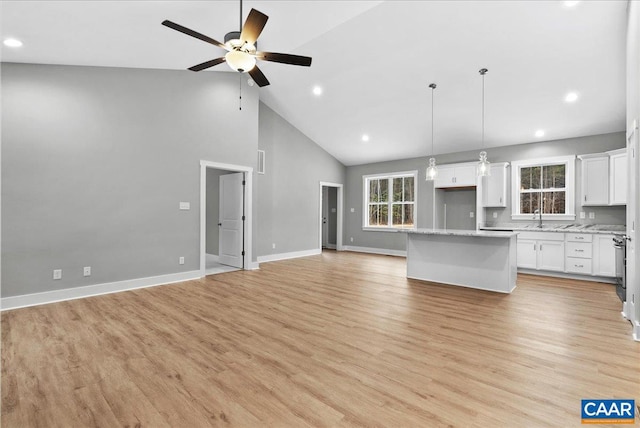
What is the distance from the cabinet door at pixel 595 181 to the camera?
17.9 ft

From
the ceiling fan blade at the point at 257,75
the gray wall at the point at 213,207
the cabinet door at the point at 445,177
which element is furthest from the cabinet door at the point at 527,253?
the gray wall at the point at 213,207

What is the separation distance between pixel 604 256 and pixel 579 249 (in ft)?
1.13

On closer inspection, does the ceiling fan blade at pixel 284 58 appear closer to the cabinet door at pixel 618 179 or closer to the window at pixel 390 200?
the cabinet door at pixel 618 179

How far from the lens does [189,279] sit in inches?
210

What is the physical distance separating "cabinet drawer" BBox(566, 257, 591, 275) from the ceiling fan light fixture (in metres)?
6.32

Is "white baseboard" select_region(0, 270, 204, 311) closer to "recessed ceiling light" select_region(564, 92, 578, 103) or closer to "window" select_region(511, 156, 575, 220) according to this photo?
"window" select_region(511, 156, 575, 220)

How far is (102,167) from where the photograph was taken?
444 cm

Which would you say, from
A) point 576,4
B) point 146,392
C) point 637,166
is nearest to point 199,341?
point 146,392

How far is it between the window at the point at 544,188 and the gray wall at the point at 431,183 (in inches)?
5.0

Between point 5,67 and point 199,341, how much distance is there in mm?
4182

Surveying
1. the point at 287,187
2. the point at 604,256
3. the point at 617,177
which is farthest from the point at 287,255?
the point at 617,177

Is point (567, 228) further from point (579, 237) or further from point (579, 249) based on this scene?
point (579, 249)

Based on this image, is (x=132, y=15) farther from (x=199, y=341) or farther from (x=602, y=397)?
(x=602, y=397)

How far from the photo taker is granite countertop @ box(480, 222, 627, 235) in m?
5.38
